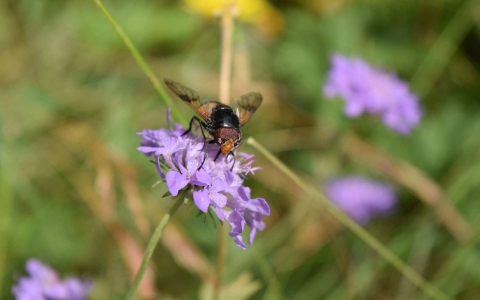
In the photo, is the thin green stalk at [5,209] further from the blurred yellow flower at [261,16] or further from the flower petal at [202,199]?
the blurred yellow flower at [261,16]

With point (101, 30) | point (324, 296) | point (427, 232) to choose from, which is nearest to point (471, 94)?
point (427, 232)

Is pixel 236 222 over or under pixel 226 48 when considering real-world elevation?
under

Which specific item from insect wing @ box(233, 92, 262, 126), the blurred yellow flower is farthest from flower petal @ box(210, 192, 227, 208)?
the blurred yellow flower

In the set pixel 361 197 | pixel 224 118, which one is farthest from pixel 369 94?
pixel 224 118

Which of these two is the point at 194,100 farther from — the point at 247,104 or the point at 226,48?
the point at 226,48

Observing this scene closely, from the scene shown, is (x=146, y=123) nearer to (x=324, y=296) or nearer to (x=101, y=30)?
(x=101, y=30)

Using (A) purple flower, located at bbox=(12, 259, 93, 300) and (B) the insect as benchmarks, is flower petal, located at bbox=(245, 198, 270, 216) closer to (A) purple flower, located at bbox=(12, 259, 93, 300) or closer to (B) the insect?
(B) the insect
